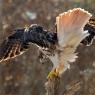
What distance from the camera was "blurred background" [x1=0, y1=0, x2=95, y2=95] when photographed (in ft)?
21.8

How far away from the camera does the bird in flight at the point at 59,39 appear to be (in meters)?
2.61

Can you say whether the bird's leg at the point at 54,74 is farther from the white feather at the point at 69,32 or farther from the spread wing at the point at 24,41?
the spread wing at the point at 24,41

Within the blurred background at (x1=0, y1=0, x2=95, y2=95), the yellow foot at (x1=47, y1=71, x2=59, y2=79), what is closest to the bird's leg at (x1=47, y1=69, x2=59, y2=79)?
the yellow foot at (x1=47, y1=71, x2=59, y2=79)

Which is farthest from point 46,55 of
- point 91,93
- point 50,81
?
point 91,93

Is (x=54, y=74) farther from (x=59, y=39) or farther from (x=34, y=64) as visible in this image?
(x=34, y=64)

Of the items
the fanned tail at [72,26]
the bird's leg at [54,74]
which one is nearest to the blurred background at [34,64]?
the bird's leg at [54,74]

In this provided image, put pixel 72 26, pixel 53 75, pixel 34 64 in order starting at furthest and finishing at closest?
1. pixel 34 64
2. pixel 53 75
3. pixel 72 26

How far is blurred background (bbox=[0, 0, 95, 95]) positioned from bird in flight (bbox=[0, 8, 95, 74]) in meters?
3.73

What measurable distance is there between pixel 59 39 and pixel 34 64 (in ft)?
13.5

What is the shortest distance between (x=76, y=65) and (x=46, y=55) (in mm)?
4134

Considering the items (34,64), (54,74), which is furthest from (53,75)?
(34,64)

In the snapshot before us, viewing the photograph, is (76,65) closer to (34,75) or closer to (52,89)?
(34,75)

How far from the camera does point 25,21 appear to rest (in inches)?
274

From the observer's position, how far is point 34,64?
675 cm
